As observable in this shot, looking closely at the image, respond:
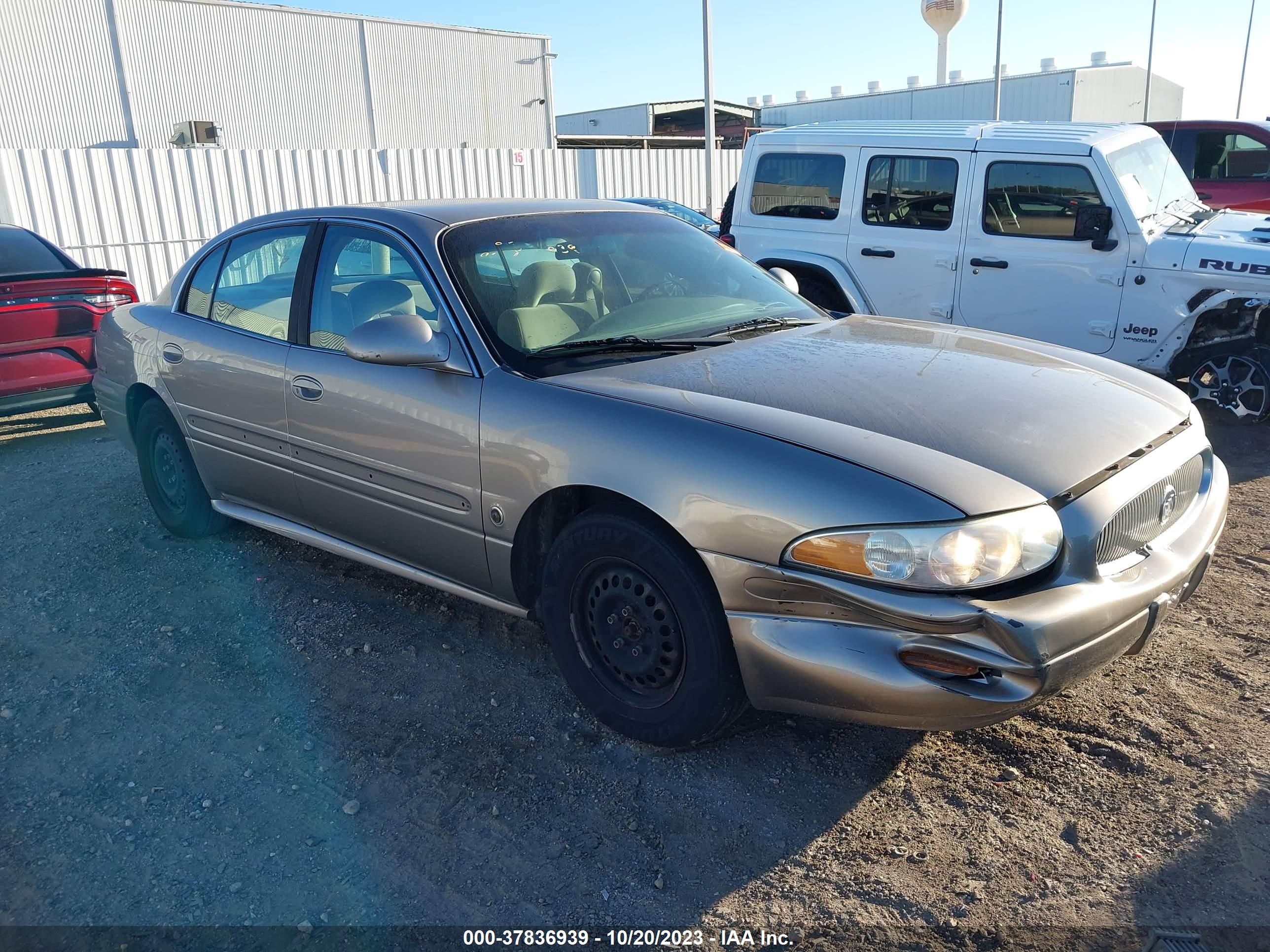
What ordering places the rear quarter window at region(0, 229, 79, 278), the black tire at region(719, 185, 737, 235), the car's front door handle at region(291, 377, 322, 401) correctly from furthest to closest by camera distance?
the black tire at region(719, 185, 737, 235), the rear quarter window at region(0, 229, 79, 278), the car's front door handle at region(291, 377, 322, 401)

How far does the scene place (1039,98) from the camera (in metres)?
38.9

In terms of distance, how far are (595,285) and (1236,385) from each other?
4847mm

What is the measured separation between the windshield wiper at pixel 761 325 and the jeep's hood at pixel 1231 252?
3.60 metres

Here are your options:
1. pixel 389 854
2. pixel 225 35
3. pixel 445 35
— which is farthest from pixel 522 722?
pixel 445 35

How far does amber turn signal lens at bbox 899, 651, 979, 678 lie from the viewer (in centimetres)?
237

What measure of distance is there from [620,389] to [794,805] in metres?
1.31

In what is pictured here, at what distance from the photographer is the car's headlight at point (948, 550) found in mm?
2361

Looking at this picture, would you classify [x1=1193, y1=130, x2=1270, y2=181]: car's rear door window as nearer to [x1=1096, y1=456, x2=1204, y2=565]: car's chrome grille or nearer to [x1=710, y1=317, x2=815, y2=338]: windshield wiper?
[x1=710, y1=317, x2=815, y2=338]: windshield wiper

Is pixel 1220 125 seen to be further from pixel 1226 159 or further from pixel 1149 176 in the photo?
pixel 1149 176

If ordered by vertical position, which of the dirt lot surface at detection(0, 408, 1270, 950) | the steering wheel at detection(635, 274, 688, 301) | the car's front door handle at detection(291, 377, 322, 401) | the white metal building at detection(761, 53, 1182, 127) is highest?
the white metal building at detection(761, 53, 1182, 127)

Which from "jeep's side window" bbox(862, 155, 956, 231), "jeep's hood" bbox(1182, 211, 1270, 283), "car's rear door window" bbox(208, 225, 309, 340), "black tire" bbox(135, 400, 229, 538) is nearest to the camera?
"car's rear door window" bbox(208, 225, 309, 340)

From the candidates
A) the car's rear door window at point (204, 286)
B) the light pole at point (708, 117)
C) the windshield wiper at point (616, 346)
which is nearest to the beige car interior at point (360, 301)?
the windshield wiper at point (616, 346)

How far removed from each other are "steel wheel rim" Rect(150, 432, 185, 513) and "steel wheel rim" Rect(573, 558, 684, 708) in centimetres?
267

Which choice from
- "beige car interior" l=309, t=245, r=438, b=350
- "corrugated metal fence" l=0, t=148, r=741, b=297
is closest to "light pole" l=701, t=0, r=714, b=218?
"corrugated metal fence" l=0, t=148, r=741, b=297
